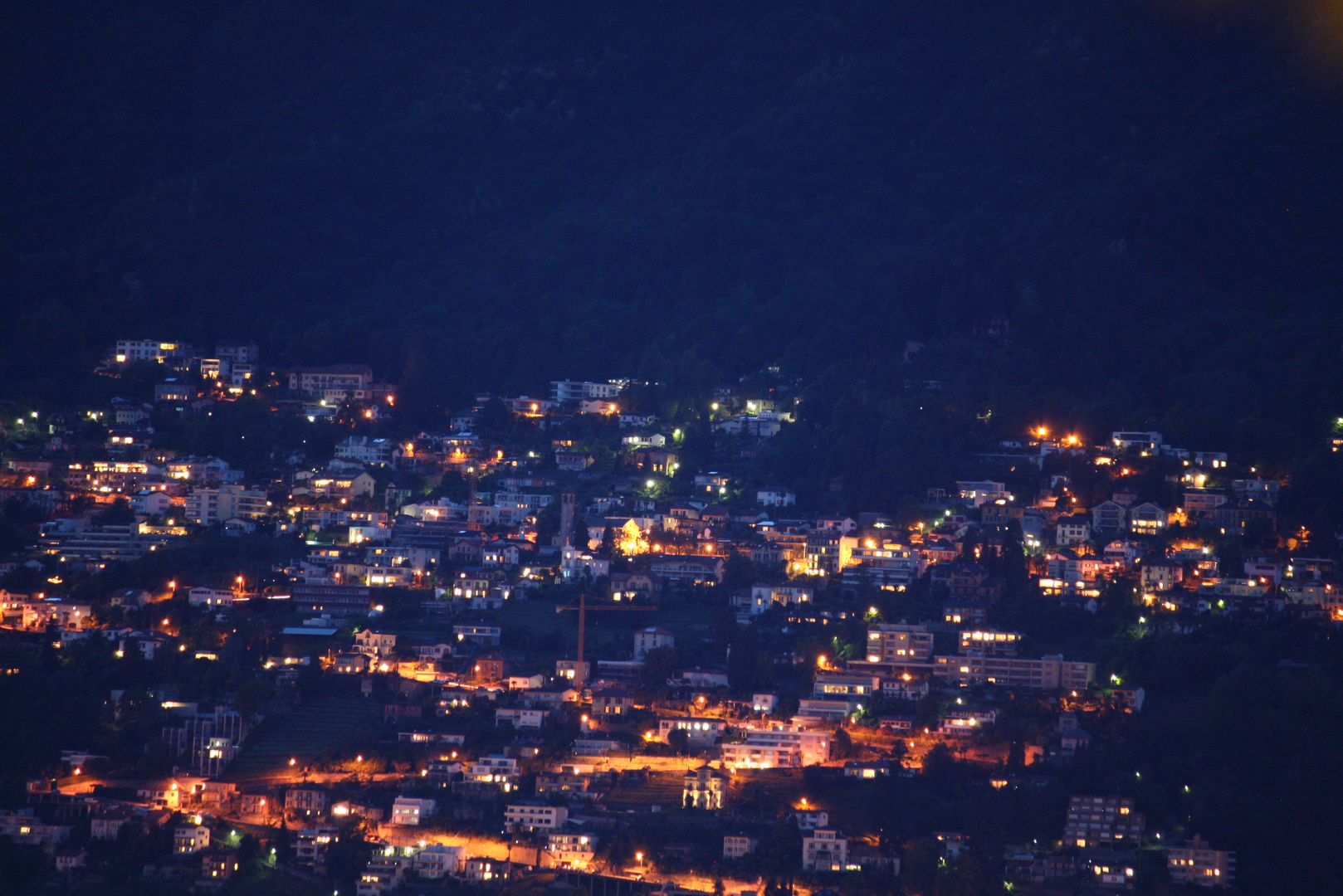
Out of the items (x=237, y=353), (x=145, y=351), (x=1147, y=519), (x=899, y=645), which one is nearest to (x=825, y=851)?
(x=899, y=645)

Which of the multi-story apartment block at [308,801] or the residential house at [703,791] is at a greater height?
the residential house at [703,791]

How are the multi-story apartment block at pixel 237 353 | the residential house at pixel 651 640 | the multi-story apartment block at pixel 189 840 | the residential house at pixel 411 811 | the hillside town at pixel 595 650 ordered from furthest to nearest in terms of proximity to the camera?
the multi-story apartment block at pixel 237 353
the residential house at pixel 651 640
the residential house at pixel 411 811
the multi-story apartment block at pixel 189 840
the hillside town at pixel 595 650

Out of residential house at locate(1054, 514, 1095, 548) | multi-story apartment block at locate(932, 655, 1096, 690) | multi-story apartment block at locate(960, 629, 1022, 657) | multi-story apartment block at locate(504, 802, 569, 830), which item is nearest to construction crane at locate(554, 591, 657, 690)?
multi-story apartment block at locate(504, 802, 569, 830)

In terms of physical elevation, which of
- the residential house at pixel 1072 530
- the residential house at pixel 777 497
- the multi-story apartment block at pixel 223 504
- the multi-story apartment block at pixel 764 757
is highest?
the residential house at pixel 777 497

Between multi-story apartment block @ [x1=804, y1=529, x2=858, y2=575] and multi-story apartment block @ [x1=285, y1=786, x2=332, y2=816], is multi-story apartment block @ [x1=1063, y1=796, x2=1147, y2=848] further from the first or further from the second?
multi-story apartment block @ [x1=285, y1=786, x2=332, y2=816]

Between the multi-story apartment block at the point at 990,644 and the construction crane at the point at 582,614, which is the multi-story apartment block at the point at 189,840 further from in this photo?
the multi-story apartment block at the point at 990,644

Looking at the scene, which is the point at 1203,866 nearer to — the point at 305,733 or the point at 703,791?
the point at 703,791

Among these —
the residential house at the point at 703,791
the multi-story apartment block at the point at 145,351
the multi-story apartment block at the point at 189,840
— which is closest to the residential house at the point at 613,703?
the residential house at the point at 703,791
